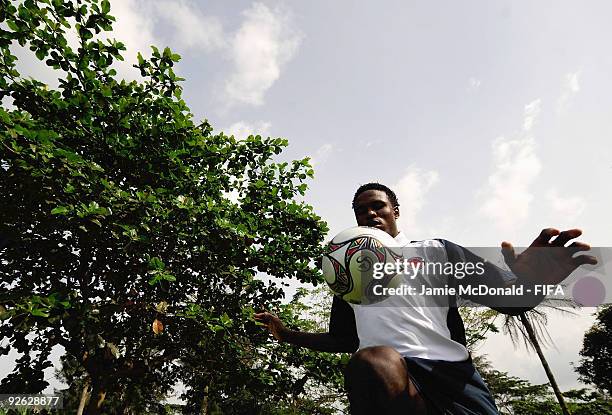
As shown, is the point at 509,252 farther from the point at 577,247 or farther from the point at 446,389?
the point at 446,389

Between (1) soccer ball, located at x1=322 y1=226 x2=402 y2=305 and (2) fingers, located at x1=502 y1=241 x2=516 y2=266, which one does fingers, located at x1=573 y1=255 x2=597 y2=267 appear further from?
(1) soccer ball, located at x1=322 y1=226 x2=402 y2=305

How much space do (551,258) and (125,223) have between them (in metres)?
5.44

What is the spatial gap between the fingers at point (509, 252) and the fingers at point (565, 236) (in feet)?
0.70

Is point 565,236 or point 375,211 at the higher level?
point 375,211

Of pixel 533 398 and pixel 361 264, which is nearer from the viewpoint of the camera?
pixel 361 264

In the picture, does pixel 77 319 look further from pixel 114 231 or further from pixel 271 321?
pixel 271 321

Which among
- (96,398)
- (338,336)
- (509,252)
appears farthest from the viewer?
(96,398)

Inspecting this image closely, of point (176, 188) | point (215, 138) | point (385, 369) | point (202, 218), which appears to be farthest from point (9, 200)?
point (385, 369)

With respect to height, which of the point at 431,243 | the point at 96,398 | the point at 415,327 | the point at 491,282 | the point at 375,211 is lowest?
the point at 96,398

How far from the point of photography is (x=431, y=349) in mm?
1936

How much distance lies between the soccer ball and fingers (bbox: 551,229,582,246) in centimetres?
84

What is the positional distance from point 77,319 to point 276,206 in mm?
4241

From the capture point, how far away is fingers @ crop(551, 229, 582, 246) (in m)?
1.79

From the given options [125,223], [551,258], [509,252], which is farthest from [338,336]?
Result: [125,223]
